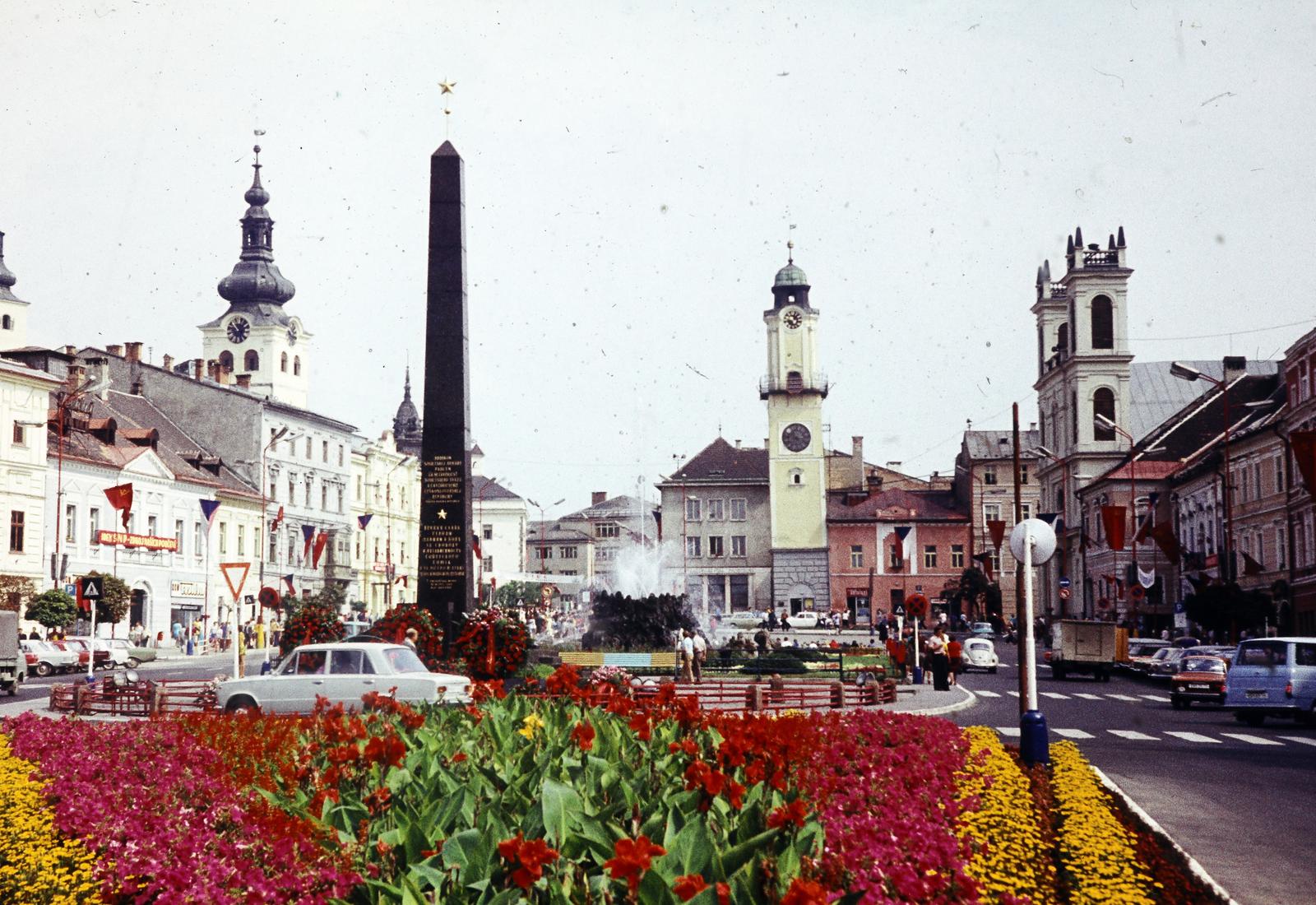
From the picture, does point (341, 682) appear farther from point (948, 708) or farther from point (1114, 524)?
point (1114, 524)

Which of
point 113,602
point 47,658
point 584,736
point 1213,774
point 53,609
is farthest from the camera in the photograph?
point 113,602

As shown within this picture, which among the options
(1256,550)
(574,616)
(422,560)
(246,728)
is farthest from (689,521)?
(246,728)

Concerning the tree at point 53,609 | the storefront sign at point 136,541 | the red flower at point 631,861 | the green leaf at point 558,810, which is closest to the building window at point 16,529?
the storefront sign at point 136,541

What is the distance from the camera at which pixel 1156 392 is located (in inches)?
4451

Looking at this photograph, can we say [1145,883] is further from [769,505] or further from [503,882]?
[769,505]

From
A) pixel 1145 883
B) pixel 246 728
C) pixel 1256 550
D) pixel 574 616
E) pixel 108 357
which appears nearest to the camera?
pixel 1145 883

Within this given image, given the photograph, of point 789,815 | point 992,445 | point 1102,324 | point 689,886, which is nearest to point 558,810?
point 789,815

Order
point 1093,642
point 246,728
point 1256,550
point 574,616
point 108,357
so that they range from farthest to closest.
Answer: point 574,616 → point 108,357 → point 1256,550 → point 1093,642 → point 246,728

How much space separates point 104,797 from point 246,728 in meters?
4.24

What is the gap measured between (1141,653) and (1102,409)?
184 feet

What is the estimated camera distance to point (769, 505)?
390 feet

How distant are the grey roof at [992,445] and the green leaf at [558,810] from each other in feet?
378

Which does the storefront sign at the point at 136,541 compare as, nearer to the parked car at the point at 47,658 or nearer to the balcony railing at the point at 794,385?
the parked car at the point at 47,658

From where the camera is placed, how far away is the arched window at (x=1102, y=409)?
340 ft
